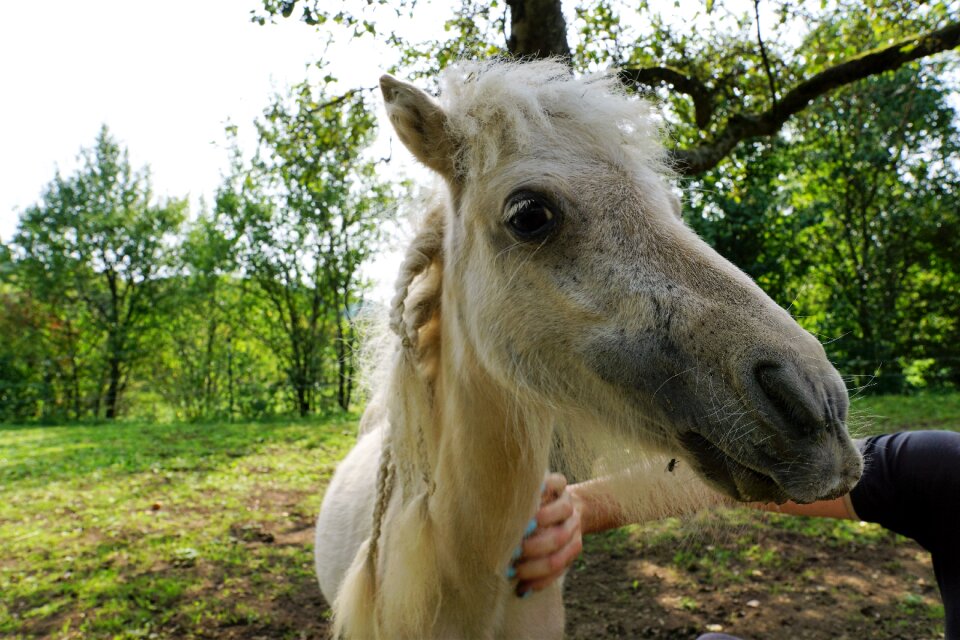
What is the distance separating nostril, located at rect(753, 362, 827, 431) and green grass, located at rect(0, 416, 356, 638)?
4326 millimetres

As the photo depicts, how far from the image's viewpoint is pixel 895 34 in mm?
6777

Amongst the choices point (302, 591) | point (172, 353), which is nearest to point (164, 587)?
point (302, 591)

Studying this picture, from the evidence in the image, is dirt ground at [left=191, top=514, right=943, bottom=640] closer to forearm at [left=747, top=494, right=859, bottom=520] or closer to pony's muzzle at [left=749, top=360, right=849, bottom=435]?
forearm at [left=747, top=494, right=859, bottom=520]

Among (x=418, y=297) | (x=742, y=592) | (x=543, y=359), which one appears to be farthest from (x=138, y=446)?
(x=543, y=359)

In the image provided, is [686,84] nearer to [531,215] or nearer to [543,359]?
[531,215]

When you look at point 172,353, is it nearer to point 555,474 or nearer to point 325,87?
point 325,87

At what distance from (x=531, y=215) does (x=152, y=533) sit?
20.2 ft

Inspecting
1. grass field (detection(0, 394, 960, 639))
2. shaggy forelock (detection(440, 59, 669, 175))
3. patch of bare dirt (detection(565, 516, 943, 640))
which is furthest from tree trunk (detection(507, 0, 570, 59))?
patch of bare dirt (detection(565, 516, 943, 640))

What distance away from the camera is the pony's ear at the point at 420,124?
1.71 metres

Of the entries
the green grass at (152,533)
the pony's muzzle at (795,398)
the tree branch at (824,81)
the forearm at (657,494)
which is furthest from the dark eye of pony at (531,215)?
the tree branch at (824,81)

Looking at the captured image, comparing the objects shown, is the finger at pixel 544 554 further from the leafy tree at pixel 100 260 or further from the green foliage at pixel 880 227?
the leafy tree at pixel 100 260

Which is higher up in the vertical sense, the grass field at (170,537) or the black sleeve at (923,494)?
the black sleeve at (923,494)

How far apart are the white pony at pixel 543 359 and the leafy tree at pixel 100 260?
21.9m

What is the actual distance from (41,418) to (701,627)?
22.0m
